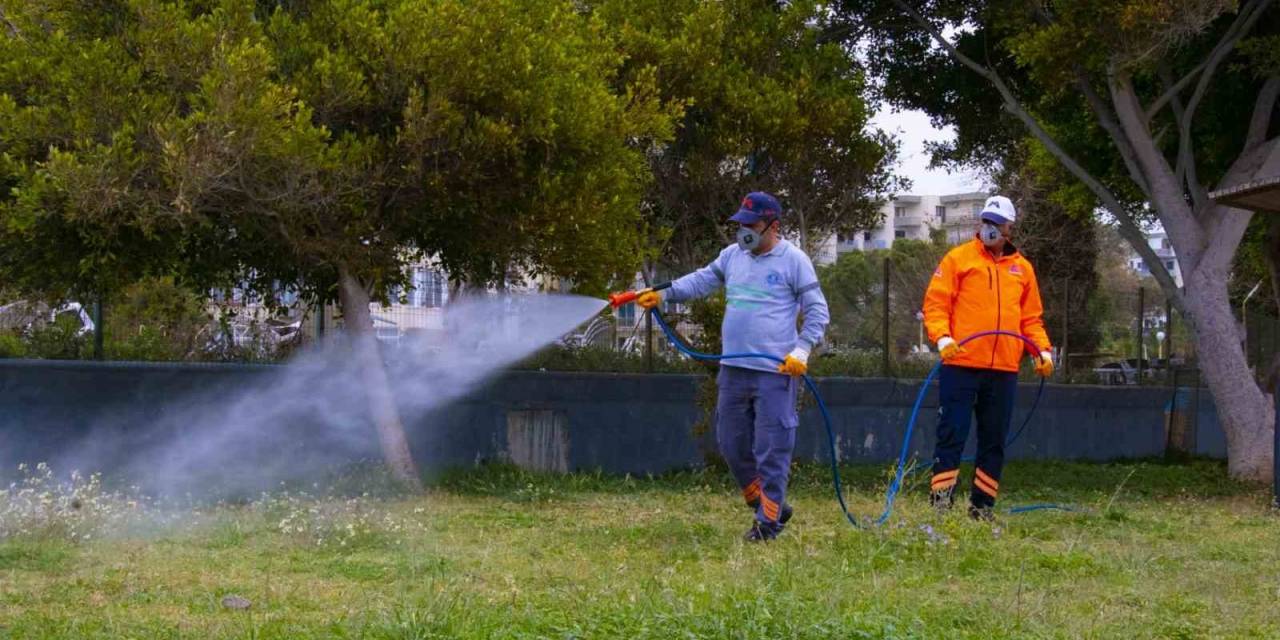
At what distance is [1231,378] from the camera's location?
12.4m

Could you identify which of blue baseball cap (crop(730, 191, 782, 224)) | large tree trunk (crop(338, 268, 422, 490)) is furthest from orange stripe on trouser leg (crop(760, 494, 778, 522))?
large tree trunk (crop(338, 268, 422, 490))

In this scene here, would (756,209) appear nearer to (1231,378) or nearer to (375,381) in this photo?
(375,381)

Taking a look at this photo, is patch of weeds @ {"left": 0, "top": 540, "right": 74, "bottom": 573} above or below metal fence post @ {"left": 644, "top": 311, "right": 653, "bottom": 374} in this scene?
below

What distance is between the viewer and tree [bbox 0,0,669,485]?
26.7 ft

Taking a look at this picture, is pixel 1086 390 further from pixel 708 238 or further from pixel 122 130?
pixel 122 130

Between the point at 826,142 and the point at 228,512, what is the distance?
641 centimetres

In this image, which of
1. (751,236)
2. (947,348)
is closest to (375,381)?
(751,236)

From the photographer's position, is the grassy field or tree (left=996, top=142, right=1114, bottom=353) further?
tree (left=996, top=142, right=1114, bottom=353)

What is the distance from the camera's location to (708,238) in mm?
13258

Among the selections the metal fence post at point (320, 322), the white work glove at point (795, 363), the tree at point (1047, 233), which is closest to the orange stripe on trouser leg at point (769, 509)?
the white work glove at point (795, 363)

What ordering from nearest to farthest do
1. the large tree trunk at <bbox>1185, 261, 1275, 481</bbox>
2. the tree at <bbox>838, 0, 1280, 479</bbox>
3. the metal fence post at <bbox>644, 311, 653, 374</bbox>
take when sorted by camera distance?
the tree at <bbox>838, 0, 1280, 479</bbox> < the large tree trunk at <bbox>1185, 261, 1275, 481</bbox> < the metal fence post at <bbox>644, 311, 653, 374</bbox>

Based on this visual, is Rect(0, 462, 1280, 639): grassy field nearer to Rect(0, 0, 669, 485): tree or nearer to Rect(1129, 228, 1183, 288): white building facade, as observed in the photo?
Rect(0, 0, 669, 485): tree

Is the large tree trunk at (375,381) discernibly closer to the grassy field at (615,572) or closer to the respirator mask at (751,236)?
the grassy field at (615,572)

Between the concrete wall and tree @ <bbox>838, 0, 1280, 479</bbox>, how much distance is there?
10.1 feet
